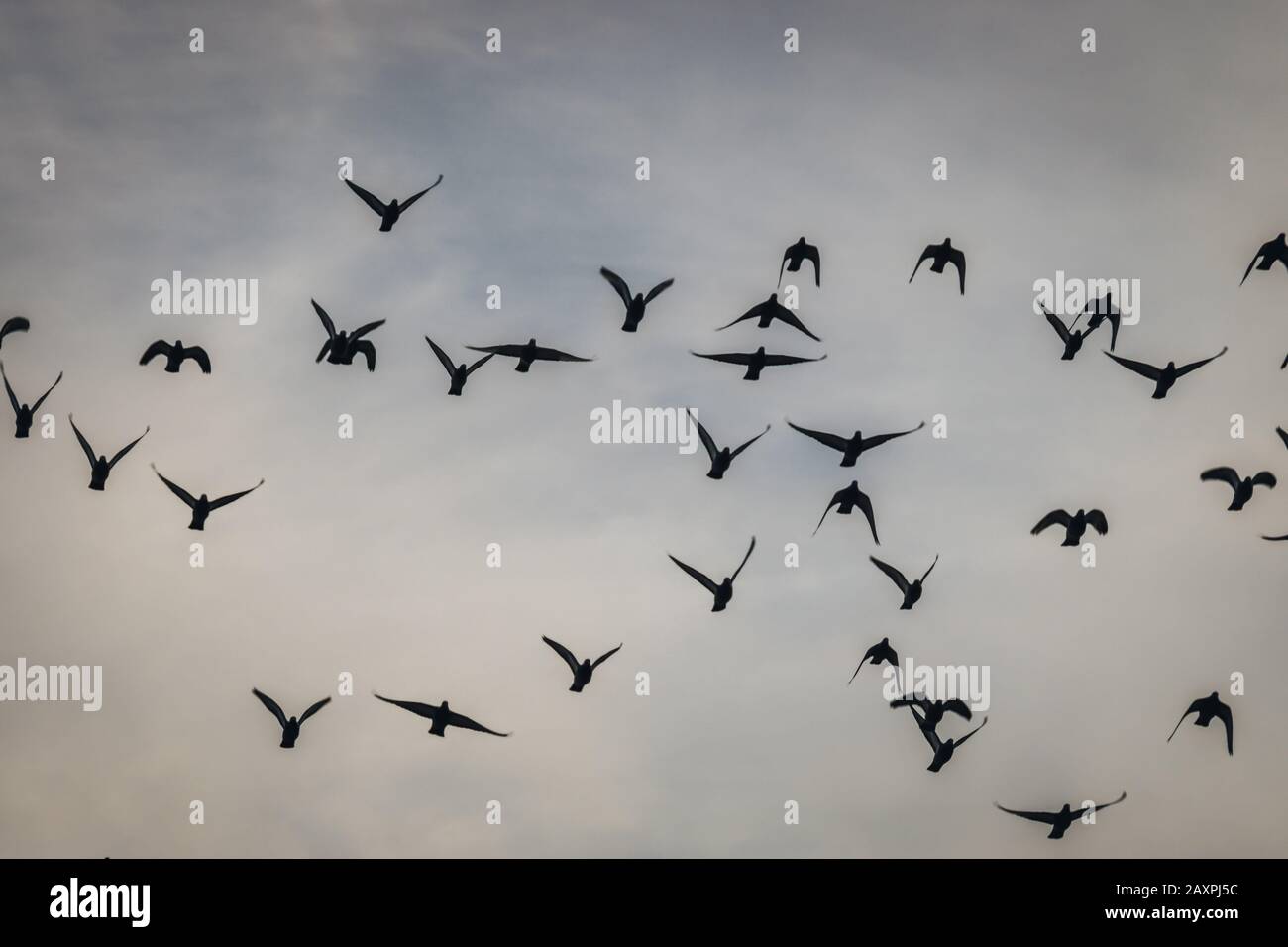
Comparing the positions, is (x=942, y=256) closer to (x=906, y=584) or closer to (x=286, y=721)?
(x=906, y=584)

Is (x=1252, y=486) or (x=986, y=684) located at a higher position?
(x=1252, y=486)

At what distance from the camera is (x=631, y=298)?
41750 mm

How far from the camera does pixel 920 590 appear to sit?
44.9 meters

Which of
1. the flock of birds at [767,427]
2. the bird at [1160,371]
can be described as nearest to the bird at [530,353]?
the flock of birds at [767,427]

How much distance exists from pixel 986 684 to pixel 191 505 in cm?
2548

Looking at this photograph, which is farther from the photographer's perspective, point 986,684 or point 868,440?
point 986,684

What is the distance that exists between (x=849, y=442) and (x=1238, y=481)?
1076cm

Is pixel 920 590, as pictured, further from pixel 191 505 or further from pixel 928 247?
pixel 191 505

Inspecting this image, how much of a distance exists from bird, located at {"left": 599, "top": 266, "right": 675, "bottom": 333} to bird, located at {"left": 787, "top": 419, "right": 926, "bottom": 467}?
492cm

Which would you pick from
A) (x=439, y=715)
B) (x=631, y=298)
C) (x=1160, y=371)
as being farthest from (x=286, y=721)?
(x=1160, y=371)

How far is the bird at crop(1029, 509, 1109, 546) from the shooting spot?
44562 millimetres
